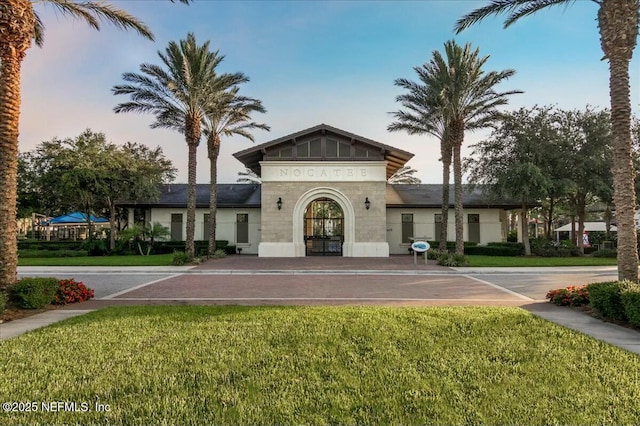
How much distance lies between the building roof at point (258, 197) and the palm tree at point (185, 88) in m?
8.08

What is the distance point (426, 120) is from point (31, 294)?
20.9 metres

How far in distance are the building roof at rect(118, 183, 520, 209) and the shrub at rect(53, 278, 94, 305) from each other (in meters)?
18.0

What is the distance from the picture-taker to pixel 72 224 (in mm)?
44469

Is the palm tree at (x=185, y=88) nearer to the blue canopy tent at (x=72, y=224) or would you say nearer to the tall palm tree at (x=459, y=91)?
the tall palm tree at (x=459, y=91)

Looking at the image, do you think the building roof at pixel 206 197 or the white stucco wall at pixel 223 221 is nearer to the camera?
the building roof at pixel 206 197

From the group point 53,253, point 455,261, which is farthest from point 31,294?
point 53,253

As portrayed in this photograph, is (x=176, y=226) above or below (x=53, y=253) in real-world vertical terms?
above

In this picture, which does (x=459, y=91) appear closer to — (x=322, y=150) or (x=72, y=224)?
(x=322, y=150)

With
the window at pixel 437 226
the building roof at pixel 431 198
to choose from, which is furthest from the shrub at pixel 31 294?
the window at pixel 437 226

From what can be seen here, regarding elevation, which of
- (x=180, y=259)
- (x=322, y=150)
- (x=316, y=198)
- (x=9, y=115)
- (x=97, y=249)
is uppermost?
(x=322, y=150)

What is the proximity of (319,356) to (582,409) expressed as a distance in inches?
113

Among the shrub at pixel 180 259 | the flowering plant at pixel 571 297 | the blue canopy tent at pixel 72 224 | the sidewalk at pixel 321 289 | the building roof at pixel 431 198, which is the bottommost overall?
the sidewalk at pixel 321 289

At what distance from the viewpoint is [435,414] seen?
333cm

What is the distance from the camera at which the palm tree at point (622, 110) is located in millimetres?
8438
